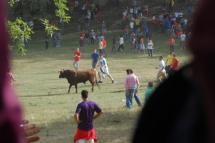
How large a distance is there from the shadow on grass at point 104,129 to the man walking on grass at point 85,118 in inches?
108

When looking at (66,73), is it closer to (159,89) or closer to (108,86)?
(108,86)

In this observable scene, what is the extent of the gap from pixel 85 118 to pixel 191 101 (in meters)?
13.1

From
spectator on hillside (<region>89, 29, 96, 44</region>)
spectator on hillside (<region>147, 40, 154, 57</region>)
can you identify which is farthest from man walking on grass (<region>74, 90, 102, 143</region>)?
spectator on hillside (<region>89, 29, 96, 44</region>)

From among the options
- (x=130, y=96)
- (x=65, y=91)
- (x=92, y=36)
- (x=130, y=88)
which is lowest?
(x=65, y=91)

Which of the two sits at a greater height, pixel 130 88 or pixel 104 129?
pixel 130 88

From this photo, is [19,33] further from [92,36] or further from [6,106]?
[92,36]

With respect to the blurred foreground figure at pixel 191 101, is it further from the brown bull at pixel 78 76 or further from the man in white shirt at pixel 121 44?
the man in white shirt at pixel 121 44

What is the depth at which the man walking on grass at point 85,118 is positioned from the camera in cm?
1443

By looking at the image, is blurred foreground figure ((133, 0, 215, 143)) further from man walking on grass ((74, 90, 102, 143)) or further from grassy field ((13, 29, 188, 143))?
man walking on grass ((74, 90, 102, 143))

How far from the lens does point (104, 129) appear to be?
63.7 feet

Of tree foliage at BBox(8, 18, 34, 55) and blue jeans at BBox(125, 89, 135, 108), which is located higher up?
tree foliage at BBox(8, 18, 34, 55)

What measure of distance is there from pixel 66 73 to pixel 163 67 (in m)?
4.13

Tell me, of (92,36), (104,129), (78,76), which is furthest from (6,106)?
(92,36)

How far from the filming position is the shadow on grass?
18222 mm
